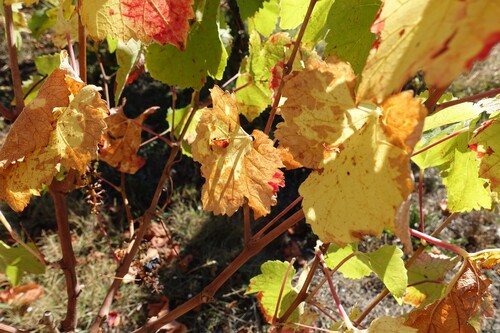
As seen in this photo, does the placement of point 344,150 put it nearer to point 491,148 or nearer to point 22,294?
point 491,148

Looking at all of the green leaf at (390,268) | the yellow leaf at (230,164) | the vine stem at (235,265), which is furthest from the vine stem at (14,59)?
the green leaf at (390,268)

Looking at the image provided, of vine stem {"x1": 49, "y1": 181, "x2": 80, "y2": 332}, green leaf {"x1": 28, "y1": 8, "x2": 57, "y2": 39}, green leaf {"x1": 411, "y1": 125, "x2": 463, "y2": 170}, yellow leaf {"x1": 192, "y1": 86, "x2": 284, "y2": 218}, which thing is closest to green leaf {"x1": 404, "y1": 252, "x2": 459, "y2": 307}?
green leaf {"x1": 411, "y1": 125, "x2": 463, "y2": 170}

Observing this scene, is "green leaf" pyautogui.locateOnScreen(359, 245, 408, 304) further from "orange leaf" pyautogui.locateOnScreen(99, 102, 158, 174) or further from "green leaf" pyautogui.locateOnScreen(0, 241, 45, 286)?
"green leaf" pyautogui.locateOnScreen(0, 241, 45, 286)

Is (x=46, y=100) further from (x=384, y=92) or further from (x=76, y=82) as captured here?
(x=384, y=92)

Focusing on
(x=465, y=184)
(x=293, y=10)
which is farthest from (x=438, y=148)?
(x=293, y=10)

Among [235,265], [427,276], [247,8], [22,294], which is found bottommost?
[22,294]

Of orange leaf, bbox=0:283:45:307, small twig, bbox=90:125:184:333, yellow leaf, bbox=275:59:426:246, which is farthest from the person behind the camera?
orange leaf, bbox=0:283:45:307
